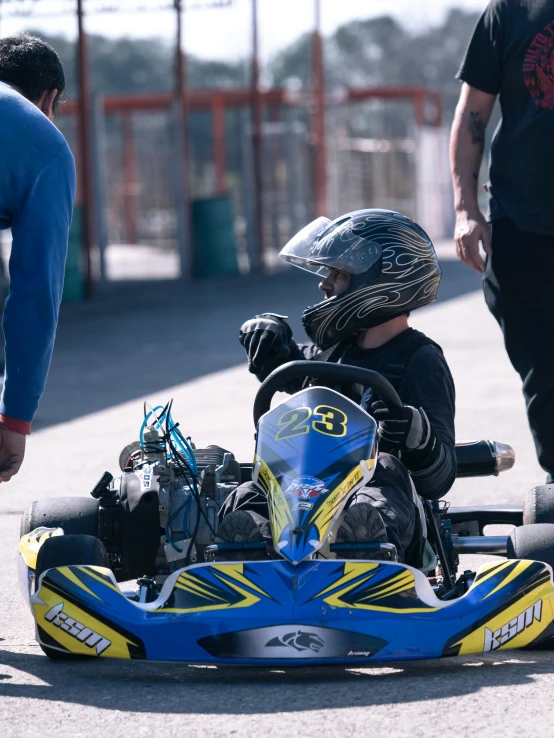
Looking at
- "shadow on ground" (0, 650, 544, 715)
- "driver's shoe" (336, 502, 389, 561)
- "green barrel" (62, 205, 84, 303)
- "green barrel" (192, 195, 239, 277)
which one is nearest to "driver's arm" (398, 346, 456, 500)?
"driver's shoe" (336, 502, 389, 561)

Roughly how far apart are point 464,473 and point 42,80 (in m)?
1.80

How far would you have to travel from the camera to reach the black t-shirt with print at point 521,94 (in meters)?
5.13

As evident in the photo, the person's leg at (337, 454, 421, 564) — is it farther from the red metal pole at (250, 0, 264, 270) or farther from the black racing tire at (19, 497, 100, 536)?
the red metal pole at (250, 0, 264, 270)

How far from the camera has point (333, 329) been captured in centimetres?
440

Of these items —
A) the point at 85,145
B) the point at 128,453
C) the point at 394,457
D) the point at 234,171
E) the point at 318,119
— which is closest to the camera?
the point at 394,457

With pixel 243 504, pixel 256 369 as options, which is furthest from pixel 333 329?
pixel 243 504

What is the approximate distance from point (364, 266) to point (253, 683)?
1319mm

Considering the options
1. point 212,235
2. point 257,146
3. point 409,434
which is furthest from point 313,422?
point 257,146

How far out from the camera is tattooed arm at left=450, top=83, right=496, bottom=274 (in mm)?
5195

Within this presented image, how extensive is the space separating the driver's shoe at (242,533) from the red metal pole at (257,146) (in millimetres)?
17437

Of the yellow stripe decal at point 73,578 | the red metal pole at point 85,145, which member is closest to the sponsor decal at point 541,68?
the yellow stripe decal at point 73,578

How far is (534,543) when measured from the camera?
13.0 feet

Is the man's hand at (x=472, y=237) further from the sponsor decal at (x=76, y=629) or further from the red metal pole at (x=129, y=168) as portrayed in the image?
the red metal pole at (x=129, y=168)

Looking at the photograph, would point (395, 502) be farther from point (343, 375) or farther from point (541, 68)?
point (541, 68)
